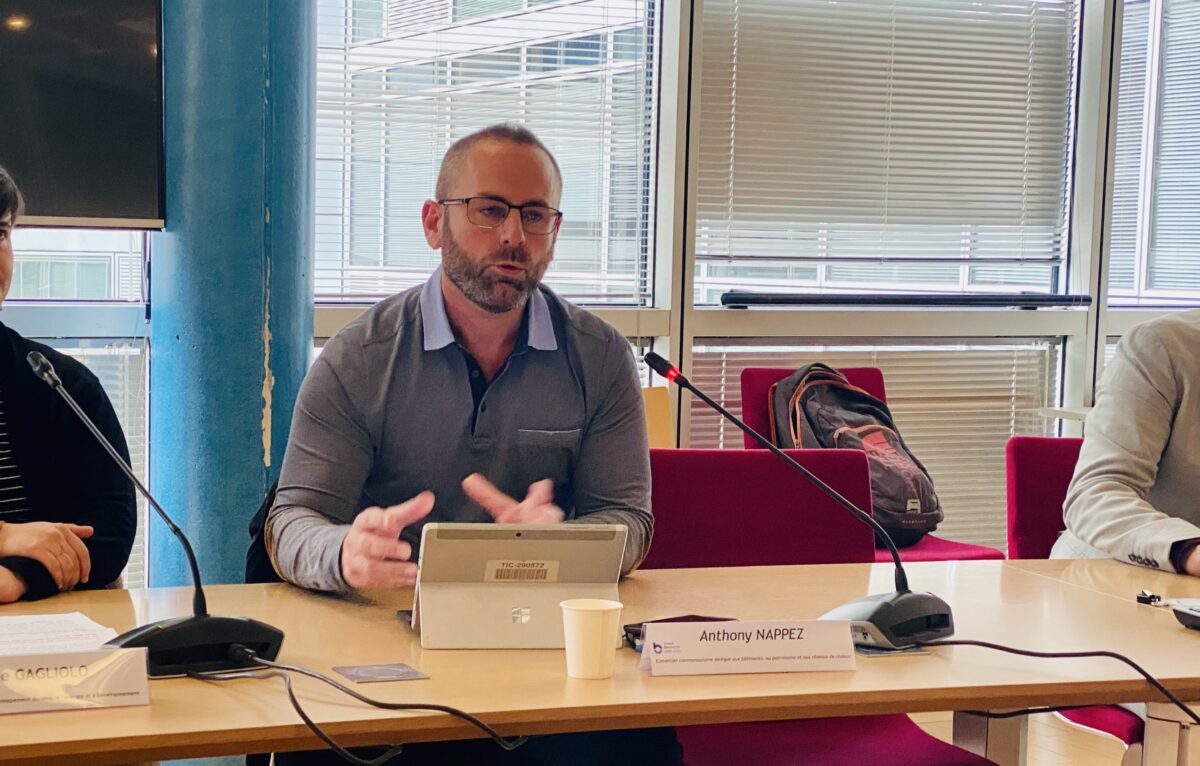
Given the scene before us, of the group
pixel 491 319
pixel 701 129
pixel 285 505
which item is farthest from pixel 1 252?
pixel 701 129

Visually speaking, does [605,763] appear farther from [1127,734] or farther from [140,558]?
[140,558]

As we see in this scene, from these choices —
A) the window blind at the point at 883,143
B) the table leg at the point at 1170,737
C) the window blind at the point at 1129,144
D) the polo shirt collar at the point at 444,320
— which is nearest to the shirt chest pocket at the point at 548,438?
the polo shirt collar at the point at 444,320

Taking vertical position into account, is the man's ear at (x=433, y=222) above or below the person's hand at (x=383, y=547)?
above

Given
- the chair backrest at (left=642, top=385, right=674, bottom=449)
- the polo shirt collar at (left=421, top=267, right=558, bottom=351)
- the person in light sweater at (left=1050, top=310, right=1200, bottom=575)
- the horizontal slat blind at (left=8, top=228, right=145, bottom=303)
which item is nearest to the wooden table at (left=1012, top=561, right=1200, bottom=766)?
the person in light sweater at (left=1050, top=310, right=1200, bottom=575)

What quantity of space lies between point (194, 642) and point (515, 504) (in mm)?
585

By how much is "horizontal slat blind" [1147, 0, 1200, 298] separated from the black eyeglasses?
12.8ft

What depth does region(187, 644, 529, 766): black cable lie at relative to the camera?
1.37 meters

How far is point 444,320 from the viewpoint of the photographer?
234cm

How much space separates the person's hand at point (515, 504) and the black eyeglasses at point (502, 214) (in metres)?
0.56

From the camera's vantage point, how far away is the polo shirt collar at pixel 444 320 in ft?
7.60

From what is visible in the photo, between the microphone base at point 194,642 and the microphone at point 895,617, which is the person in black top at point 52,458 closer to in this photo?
the microphone base at point 194,642

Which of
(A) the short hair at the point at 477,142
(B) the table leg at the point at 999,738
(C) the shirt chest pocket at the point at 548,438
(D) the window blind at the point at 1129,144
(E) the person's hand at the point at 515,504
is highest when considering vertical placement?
(D) the window blind at the point at 1129,144

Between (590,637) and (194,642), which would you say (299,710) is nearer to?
(194,642)

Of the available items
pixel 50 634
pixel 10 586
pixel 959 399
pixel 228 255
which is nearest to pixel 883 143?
pixel 959 399
